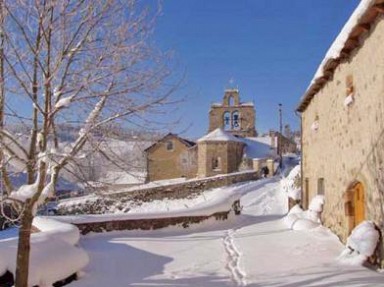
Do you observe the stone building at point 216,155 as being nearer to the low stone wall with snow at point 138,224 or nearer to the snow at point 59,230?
the low stone wall with snow at point 138,224

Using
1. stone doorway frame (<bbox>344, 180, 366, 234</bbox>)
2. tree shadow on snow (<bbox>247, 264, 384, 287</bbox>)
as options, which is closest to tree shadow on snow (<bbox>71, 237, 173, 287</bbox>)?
tree shadow on snow (<bbox>247, 264, 384, 287</bbox>)

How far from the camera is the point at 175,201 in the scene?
27.1m

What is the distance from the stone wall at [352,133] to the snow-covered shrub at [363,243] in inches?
8.9

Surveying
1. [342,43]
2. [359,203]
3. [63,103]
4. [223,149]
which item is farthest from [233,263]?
[223,149]

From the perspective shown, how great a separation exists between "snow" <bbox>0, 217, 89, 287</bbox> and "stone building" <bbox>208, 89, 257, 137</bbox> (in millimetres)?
42876

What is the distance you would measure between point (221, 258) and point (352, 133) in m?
3.92

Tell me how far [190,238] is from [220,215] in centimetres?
333

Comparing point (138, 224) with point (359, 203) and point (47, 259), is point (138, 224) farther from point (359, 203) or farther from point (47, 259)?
point (359, 203)

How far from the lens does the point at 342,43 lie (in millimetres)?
9859

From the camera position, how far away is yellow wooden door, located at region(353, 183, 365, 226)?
10.2m

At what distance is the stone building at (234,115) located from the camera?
51719 millimetres

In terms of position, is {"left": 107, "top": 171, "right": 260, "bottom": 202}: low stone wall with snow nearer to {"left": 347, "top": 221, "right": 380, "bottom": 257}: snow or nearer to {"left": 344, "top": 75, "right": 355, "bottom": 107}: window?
{"left": 344, "top": 75, "right": 355, "bottom": 107}: window

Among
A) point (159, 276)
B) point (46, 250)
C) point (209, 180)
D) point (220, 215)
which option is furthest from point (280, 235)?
point (209, 180)

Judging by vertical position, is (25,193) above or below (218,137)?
below
